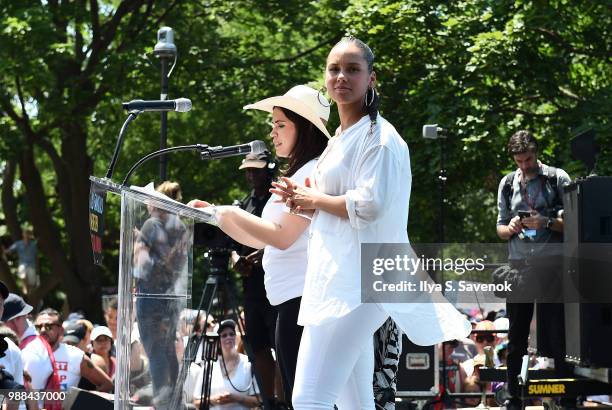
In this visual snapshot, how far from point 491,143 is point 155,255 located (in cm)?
1224

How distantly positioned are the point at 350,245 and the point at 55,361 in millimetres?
6486

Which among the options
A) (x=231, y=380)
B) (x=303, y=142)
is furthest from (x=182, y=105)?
(x=231, y=380)

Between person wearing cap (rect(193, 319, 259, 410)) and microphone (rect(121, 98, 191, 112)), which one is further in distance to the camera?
person wearing cap (rect(193, 319, 259, 410))

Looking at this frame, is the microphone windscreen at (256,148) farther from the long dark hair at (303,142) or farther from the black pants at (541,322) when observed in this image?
the black pants at (541,322)

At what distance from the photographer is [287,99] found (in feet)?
14.9

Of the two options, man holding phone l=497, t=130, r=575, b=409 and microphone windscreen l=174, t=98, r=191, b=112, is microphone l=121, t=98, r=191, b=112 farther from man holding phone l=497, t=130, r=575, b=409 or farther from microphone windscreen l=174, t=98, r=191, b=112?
man holding phone l=497, t=130, r=575, b=409

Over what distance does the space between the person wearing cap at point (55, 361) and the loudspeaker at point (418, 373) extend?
9.47ft

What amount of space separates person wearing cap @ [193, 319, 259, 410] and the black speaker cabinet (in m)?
3.56

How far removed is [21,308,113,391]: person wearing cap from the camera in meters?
9.13

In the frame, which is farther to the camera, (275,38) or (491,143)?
(275,38)

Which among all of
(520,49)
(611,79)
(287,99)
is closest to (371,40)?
(520,49)

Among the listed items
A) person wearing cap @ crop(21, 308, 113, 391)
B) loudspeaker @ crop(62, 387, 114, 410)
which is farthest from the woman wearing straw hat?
person wearing cap @ crop(21, 308, 113, 391)

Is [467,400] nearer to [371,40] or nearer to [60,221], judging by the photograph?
[371,40]

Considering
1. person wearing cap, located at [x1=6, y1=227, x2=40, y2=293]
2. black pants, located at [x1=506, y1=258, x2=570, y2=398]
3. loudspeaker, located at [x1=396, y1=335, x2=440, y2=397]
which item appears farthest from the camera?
person wearing cap, located at [x1=6, y1=227, x2=40, y2=293]
